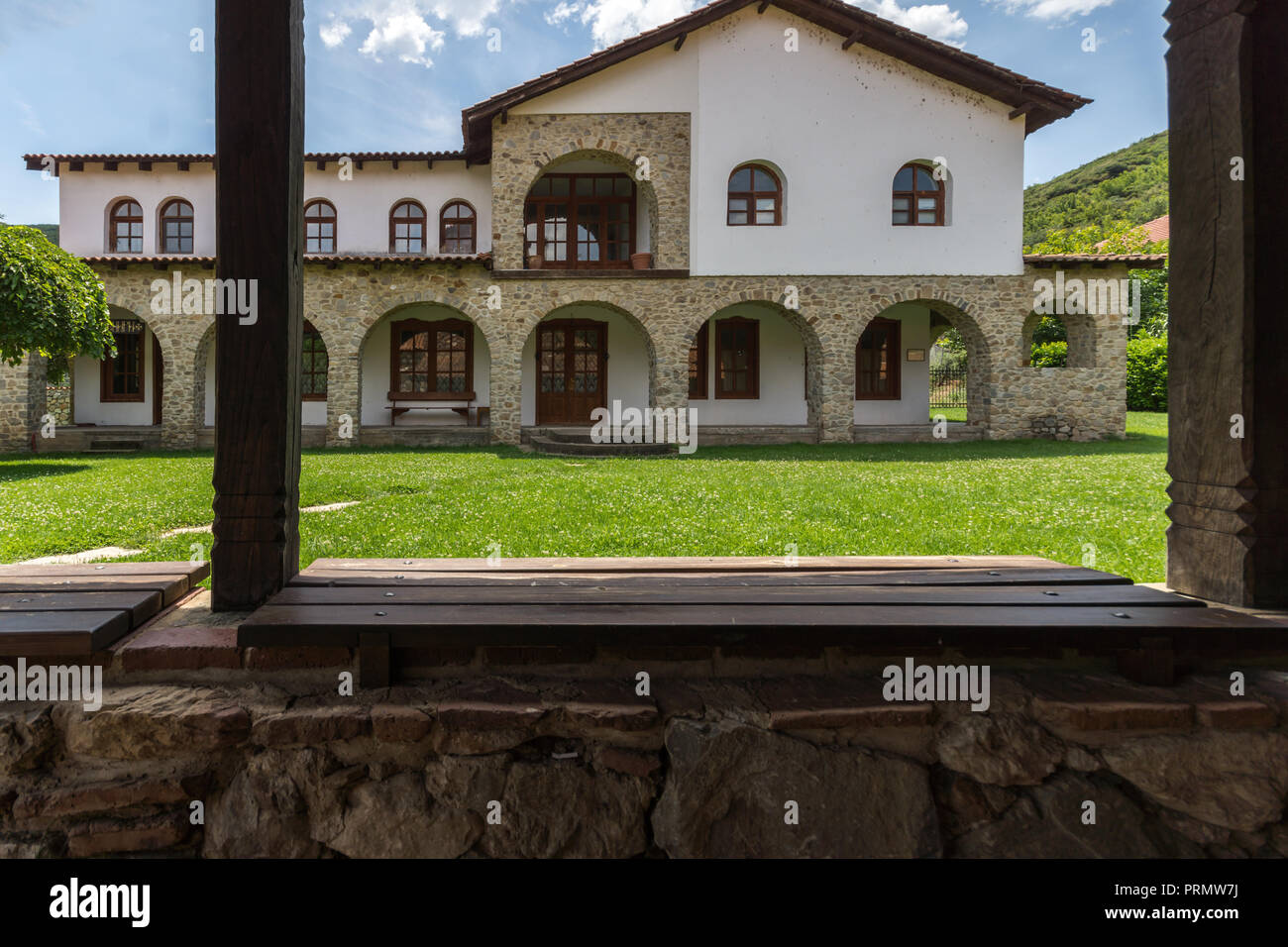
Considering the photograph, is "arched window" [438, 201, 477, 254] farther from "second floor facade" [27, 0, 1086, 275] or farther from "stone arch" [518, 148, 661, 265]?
"stone arch" [518, 148, 661, 265]

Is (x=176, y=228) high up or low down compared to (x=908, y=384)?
up

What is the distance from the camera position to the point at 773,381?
16172mm

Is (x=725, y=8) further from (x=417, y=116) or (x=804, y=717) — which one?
(x=804, y=717)

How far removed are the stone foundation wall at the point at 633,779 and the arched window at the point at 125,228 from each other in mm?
19104

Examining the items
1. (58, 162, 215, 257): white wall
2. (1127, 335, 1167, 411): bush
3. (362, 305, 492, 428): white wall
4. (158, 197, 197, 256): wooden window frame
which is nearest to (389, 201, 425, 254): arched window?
(362, 305, 492, 428): white wall

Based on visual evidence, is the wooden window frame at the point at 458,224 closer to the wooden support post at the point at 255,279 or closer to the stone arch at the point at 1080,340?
the stone arch at the point at 1080,340

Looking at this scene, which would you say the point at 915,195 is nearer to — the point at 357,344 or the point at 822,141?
the point at 822,141

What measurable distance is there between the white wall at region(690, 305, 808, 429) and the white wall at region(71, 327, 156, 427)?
12687mm

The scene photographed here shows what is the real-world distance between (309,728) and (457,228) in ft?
54.4

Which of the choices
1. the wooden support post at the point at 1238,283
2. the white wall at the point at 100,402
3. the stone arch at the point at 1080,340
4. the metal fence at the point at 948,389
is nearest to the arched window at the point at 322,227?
the white wall at the point at 100,402

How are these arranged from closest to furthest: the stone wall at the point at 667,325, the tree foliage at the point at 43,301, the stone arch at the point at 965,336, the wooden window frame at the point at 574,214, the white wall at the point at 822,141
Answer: the tree foliage at the point at 43,301 < the white wall at the point at 822,141 < the stone wall at the point at 667,325 < the stone arch at the point at 965,336 < the wooden window frame at the point at 574,214

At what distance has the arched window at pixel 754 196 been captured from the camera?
46.8ft

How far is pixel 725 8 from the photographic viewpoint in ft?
44.2

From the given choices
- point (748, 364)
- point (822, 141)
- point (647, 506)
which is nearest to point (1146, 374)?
point (748, 364)
